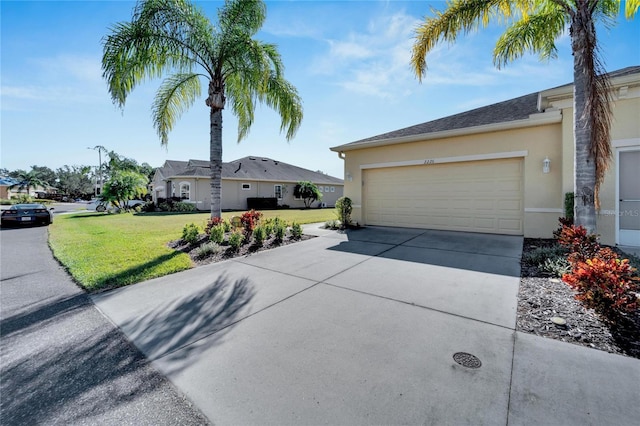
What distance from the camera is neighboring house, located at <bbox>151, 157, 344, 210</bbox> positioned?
2275 centimetres

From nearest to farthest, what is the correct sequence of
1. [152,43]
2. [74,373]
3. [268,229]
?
[74,373] < [152,43] < [268,229]

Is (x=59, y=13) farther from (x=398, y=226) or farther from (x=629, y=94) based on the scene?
(x=629, y=94)

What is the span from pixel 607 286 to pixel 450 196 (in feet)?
22.6

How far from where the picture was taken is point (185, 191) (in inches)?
911

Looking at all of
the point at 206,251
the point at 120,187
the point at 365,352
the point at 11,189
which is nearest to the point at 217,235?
the point at 206,251

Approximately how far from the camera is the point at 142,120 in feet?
30.3

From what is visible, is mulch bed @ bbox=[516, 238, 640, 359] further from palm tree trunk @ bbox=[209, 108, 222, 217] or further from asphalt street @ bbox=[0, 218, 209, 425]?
palm tree trunk @ bbox=[209, 108, 222, 217]

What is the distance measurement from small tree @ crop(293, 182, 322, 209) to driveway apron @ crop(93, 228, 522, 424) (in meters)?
21.3

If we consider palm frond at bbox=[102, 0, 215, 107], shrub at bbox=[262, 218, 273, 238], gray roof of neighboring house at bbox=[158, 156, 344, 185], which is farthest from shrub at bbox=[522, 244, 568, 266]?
gray roof of neighboring house at bbox=[158, 156, 344, 185]

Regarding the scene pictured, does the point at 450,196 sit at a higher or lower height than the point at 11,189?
lower

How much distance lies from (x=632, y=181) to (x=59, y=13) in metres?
14.8

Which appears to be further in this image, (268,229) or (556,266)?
(268,229)

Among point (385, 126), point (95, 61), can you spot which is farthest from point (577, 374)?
point (385, 126)

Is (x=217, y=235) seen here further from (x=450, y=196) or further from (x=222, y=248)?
(x=450, y=196)
